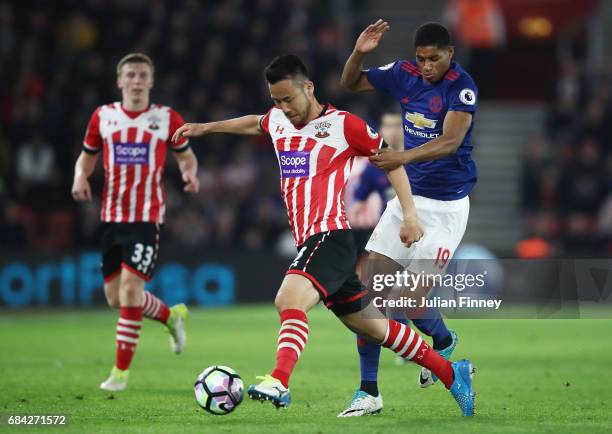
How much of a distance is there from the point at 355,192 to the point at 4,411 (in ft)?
15.3

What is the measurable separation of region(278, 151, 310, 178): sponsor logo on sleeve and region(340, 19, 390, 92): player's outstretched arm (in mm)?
922

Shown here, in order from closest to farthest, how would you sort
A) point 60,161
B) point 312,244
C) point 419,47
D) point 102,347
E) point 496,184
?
point 312,244
point 419,47
point 102,347
point 60,161
point 496,184

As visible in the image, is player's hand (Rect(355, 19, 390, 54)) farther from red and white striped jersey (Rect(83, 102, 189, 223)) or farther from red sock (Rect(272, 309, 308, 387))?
red and white striped jersey (Rect(83, 102, 189, 223))

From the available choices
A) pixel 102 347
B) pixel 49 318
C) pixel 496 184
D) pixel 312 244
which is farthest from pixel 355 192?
pixel 496 184

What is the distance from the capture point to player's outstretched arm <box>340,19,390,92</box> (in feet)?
24.6

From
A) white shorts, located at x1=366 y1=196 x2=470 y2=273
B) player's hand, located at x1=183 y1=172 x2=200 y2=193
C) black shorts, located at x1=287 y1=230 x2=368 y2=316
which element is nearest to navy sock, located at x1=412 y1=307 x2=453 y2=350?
white shorts, located at x1=366 y1=196 x2=470 y2=273

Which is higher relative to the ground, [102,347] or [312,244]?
[312,244]

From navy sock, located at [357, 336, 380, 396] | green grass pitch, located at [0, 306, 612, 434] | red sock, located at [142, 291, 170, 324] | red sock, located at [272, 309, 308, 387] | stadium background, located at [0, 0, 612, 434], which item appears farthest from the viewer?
stadium background, located at [0, 0, 612, 434]

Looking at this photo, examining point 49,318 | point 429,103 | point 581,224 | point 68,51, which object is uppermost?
point 68,51

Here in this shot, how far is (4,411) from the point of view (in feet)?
23.5

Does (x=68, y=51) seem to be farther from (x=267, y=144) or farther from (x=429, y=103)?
(x=429, y=103)

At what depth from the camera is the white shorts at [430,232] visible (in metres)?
7.87

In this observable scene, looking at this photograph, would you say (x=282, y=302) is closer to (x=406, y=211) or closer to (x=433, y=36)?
(x=406, y=211)

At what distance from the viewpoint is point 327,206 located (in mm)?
6852
